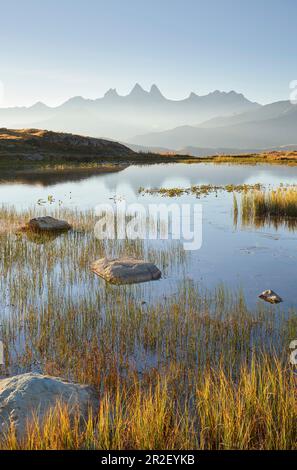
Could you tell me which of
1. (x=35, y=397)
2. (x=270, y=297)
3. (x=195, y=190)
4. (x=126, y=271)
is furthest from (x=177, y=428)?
(x=195, y=190)

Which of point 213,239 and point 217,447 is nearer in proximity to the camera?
point 217,447

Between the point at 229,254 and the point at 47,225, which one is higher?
the point at 47,225

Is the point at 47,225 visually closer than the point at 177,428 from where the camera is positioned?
No

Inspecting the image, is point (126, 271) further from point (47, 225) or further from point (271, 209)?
point (271, 209)

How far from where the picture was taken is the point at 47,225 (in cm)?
2081

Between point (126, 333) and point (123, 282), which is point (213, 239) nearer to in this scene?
point (123, 282)

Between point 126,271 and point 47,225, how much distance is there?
8.50m

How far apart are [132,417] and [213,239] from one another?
15.4 meters

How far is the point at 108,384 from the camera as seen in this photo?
7.35 m

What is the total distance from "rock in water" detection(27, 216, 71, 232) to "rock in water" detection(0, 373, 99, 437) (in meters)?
14.4

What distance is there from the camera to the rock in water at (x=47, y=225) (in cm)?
2070

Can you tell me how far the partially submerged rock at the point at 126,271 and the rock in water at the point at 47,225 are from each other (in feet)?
23.0

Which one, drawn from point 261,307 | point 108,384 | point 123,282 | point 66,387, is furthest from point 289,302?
point 66,387

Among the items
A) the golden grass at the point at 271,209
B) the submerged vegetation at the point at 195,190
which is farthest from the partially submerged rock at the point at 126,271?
the submerged vegetation at the point at 195,190
